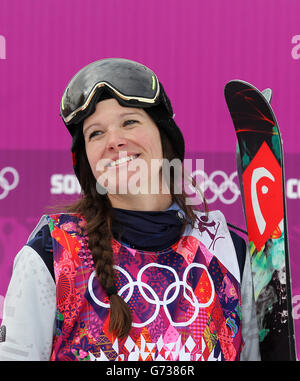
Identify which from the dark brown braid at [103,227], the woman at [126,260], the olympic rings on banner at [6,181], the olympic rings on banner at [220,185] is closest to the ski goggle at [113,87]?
the woman at [126,260]

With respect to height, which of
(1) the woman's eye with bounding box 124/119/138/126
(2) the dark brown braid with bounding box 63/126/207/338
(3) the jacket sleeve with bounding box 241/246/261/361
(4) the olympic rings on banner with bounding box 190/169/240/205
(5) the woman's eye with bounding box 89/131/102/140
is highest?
(1) the woman's eye with bounding box 124/119/138/126

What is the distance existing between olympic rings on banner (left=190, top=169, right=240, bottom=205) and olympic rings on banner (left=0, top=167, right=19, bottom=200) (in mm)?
1134

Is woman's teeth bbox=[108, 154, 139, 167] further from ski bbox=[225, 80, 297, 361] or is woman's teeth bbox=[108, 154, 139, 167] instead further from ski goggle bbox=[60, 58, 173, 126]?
ski bbox=[225, 80, 297, 361]

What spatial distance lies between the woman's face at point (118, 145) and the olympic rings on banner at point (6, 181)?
1.57 m

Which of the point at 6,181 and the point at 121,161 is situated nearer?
the point at 121,161

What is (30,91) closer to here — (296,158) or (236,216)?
(236,216)

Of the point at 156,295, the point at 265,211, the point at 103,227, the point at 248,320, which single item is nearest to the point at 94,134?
the point at 103,227

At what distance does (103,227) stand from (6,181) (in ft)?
5.43

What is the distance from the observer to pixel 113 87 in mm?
1362

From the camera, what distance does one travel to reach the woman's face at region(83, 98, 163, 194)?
1.35 metres

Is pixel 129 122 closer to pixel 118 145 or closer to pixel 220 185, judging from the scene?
pixel 118 145

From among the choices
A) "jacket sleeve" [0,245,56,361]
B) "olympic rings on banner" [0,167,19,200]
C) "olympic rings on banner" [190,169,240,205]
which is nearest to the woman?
"jacket sleeve" [0,245,56,361]

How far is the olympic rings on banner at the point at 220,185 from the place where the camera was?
278cm

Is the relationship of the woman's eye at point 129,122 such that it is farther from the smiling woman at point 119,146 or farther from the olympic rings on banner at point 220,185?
the olympic rings on banner at point 220,185
